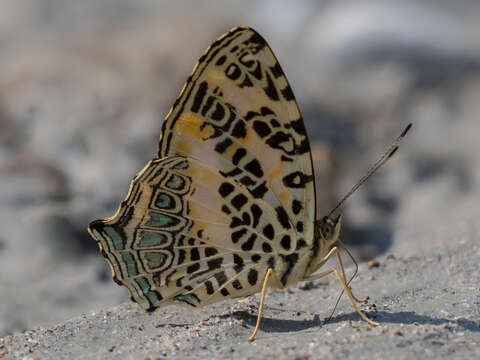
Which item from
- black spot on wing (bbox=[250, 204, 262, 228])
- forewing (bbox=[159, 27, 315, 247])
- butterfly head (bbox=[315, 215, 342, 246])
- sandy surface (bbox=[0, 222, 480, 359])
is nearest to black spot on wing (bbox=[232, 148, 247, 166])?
forewing (bbox=[159, 27, 315, 247])

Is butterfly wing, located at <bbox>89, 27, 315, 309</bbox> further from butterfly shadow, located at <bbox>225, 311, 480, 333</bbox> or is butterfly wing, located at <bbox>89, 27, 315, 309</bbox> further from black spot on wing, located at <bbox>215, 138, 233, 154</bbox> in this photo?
butterfly shadow, located at <bbox>225, 311, 480, 333</bbox>

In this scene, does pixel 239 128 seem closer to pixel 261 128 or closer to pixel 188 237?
pixel 261 128

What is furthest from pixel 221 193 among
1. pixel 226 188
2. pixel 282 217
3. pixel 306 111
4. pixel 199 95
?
pixel 306 111

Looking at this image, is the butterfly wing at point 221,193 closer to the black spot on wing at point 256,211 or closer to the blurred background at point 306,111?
the black spot on wing at point 256,211

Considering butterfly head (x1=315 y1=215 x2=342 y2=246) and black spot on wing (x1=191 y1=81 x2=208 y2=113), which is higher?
black spot on wing (x1=191 y1=81 x2=208 y2=113)

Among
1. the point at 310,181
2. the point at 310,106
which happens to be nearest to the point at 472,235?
the point at 310,181

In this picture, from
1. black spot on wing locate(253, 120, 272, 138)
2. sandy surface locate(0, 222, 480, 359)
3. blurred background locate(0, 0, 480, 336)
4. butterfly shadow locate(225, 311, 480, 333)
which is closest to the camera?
sandy surface locate(0, 222, 480, 359)
